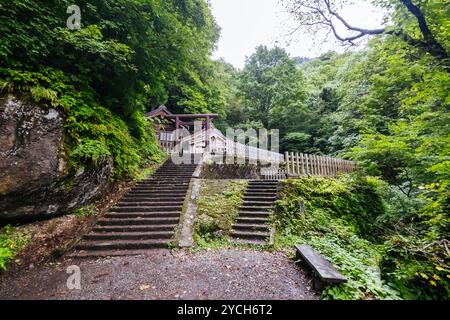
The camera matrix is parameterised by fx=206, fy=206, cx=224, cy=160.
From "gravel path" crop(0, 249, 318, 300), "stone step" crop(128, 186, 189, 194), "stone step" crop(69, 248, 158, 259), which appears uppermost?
"stone step" crop(128, 186, 189, 194)

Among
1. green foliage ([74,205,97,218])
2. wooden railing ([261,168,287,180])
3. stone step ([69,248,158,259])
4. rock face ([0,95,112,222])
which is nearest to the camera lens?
rock face ([0,95,112,222])

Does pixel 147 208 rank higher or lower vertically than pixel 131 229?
higher

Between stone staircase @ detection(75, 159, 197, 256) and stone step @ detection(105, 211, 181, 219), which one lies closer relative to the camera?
stone staircase @ detection(75, 159, 197, 256)

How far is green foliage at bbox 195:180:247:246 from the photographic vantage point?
542cm

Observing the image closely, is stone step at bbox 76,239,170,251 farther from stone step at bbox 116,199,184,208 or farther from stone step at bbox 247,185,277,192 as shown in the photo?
stone step at bbox 247,185,277,192

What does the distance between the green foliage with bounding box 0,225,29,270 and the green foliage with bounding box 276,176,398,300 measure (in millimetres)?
5373

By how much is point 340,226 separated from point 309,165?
2976 millimetres

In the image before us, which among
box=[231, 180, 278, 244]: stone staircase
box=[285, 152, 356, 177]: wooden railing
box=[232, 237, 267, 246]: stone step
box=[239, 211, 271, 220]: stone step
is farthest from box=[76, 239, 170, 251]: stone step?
box=[285, 152, 356, 177]: wooden railing

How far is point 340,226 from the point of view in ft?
20.3

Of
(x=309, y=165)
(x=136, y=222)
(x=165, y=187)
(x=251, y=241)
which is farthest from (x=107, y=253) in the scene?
(x=309, y=165)

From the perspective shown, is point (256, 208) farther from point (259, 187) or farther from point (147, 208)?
point (147, 208)

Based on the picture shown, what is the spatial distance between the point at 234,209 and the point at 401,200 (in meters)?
5.41
